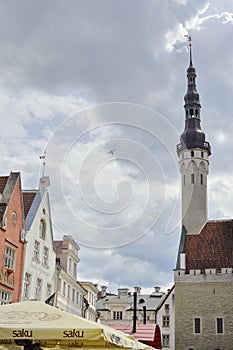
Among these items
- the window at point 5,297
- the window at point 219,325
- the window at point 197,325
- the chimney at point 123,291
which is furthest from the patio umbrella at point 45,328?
the chimney at point 123,291

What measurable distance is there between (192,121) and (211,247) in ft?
55.2

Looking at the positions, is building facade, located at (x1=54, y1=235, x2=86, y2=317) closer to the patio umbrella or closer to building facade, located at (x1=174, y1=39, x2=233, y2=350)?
building facade, located at (x1=174, y1=39, x2=233, y2=350)

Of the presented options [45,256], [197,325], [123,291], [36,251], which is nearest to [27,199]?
[36,251]

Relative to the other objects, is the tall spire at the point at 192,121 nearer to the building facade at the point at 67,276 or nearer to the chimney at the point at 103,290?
the building facade at the point at 67,276

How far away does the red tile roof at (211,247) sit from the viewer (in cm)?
4759

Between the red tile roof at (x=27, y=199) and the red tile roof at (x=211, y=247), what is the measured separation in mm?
19677

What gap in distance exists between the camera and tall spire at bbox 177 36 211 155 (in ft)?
190

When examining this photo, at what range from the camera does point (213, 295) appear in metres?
46.5

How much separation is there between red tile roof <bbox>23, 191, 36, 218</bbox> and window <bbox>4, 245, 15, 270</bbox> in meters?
4.02

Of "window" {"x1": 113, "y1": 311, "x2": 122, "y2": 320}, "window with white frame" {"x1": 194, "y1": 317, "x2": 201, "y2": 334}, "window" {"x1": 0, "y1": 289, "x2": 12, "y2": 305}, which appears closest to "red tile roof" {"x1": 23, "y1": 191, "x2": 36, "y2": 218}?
"window" {"x1": 0, "y1": 289, "x2": 12, "y2": 305}

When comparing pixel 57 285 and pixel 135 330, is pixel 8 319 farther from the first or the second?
pixel 57 285

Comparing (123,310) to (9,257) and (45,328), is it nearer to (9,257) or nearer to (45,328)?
(9,257)

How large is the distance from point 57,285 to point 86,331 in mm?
27881

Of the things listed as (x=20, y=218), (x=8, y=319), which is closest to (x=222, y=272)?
(x=20, y=218)
